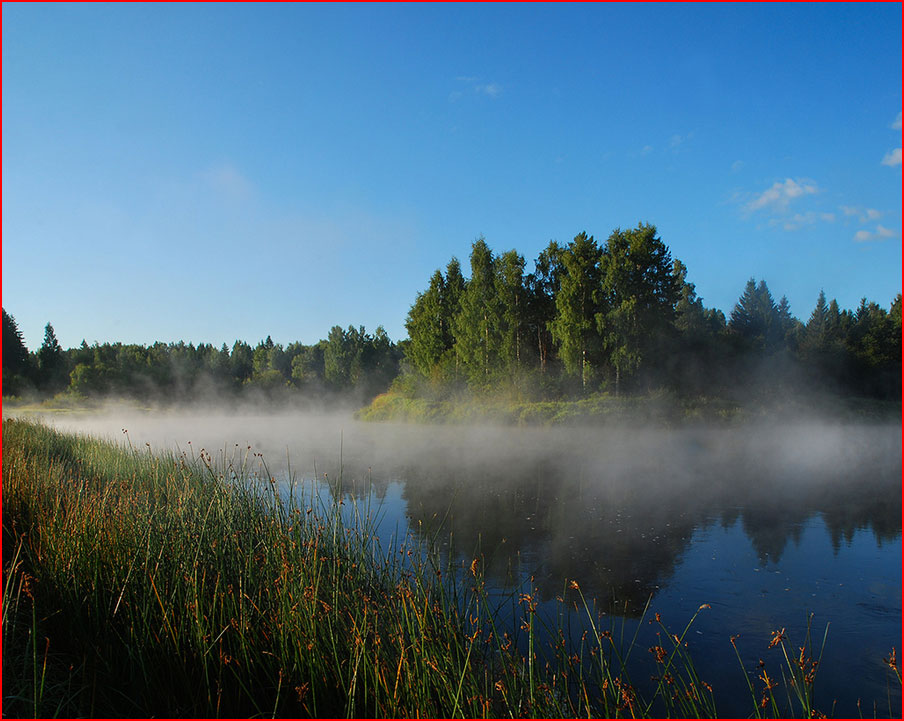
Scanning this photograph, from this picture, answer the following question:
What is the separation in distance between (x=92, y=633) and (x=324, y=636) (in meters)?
1.65

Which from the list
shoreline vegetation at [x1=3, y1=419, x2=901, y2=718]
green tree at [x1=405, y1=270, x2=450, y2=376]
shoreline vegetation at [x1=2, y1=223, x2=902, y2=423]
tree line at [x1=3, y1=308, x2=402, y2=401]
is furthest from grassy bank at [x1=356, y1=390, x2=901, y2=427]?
tree line at [x1=3, y1=308, x2=402, y2=401]

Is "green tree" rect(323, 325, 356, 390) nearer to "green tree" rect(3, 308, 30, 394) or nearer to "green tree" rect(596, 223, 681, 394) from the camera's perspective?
"green tree" rect(596, 223, 681, 394)

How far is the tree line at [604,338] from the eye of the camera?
26797mm

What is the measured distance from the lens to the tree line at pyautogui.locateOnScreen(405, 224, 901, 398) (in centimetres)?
2680

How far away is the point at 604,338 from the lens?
26984 mm

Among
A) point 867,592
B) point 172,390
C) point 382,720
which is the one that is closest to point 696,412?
point 867,592

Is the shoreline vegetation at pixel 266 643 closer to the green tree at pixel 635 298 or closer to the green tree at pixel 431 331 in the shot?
the green tree at pixel 635 298

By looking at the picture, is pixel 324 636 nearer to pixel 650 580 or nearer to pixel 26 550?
pixel 26 550

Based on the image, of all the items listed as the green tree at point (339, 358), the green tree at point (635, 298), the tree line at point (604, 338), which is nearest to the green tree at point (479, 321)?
the tree line at point (604, 338)

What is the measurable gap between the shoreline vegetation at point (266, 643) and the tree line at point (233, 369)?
35.2 m

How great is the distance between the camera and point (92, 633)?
12.3 ft

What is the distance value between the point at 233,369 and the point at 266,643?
189 ft

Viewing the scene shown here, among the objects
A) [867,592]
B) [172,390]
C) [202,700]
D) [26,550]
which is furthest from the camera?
[172,390]

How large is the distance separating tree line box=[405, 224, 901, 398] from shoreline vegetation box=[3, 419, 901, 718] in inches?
885
